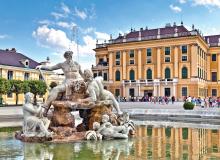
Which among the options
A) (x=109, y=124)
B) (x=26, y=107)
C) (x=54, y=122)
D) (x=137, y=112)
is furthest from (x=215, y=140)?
(x=137, y=112)

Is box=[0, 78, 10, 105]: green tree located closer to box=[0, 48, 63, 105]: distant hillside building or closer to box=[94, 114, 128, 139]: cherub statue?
box=[0, 48, 63, 105]: distant hillside building

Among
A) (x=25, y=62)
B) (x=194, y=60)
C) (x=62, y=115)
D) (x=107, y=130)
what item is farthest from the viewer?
(x=194, y=60)

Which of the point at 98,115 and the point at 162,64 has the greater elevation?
the point at 162,64

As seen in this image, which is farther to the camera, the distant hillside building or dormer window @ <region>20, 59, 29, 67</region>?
dormer window @ <region>20, 59, 29, 67</region>

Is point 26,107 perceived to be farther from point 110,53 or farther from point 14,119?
point 110,53

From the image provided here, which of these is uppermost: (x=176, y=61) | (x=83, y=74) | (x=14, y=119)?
(x=176, y=61)

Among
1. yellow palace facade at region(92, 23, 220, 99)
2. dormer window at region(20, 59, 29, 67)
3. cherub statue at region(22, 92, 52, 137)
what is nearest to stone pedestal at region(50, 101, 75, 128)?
cherub statue at region(22, 92, 52, 137)

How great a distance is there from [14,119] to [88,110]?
1108 centimetres

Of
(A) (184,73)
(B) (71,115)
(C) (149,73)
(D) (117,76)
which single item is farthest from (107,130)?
(D) (117,76)

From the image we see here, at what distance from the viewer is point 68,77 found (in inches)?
547

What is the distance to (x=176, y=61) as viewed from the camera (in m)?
65.4

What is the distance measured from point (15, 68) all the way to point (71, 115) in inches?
1689

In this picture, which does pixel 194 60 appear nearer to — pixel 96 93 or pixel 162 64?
pixel 162 64

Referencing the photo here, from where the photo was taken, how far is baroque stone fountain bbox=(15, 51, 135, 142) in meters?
12.2
